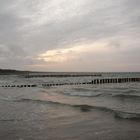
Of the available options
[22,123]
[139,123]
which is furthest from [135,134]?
[22,123]

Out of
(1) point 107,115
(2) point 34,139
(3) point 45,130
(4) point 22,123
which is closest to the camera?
(2) point 34,139

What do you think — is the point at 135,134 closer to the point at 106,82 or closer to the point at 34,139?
the point at 34,139

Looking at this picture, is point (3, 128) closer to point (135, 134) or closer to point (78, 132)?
point (78, 132)

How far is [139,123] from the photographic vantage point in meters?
12.5

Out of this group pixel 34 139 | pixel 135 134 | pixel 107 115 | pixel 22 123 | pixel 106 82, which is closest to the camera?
pixel 34 139

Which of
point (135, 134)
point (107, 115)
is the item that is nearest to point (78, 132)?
point (135, 134)

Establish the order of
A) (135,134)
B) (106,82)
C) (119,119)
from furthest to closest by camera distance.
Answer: (106,82), (119,119), (135,134)

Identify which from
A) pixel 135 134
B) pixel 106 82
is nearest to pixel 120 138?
pixel 135 134

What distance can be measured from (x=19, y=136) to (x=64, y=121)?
3.39 m

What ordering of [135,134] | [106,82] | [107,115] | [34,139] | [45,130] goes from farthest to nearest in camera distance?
[106,82] < [107,115] < [45,130] < [135,134] < [34,139]

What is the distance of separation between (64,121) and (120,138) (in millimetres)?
4011

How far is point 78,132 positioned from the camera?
10.5 metres

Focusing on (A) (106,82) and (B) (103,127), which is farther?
(A) (106,82)

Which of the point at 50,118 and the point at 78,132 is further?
the point at 50,118
